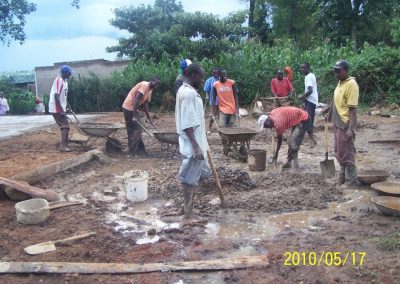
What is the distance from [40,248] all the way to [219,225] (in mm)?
2022

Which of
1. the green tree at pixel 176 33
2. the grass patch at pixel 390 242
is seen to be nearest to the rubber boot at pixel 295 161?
the grass patch at pixel 390 242

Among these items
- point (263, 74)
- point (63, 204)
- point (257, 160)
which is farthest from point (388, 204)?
point (263, 74)

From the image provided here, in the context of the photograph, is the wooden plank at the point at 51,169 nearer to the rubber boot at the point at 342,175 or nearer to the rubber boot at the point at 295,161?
the rubber boot at the point at 295,161

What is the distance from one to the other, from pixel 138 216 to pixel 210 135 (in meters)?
6.75

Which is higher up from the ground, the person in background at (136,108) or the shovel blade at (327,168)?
the person in background at (136,108)

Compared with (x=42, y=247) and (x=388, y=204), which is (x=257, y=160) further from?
(x=42, y=247)

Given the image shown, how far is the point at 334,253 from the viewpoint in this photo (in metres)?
4.09

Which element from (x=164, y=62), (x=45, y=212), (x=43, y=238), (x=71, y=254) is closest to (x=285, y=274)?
(x=71, y=254)

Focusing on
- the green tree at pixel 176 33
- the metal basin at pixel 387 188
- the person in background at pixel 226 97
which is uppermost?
the green tree at pixel 176 33

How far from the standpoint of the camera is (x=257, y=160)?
7684mm

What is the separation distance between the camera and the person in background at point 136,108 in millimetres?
8391

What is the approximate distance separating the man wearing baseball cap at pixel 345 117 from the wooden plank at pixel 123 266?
293 centimetres

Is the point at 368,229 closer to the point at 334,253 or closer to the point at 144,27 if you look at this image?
the point at 334,253

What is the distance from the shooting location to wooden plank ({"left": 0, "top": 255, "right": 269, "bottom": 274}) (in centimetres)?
388
